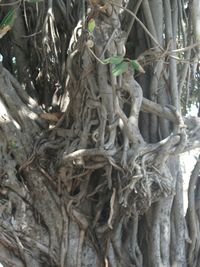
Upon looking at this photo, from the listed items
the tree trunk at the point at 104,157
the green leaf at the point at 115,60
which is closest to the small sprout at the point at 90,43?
the tree trunk at the point at 104,157

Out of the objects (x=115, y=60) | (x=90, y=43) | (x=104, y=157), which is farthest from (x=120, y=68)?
(x=104, y=157)

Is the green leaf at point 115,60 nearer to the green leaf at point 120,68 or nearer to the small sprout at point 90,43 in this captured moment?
the green leaf at point 120,68

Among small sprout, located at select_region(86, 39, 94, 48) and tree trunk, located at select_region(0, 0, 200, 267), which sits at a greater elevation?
small sprout, located at select_region(86, 39, 94, 48)

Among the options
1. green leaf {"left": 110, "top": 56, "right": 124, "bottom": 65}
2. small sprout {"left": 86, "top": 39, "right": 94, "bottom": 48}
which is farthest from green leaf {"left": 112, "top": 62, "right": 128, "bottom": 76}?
small sprout {"left": 86, "top": 39, "right": 94, "bottom": 48}

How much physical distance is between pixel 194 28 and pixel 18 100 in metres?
0.86

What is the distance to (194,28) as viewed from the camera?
7.17 feet

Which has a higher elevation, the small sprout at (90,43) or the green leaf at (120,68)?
the small sprout at (90,43)

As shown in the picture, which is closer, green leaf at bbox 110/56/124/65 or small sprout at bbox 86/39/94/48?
green leaf at bbox 110/56/124/65

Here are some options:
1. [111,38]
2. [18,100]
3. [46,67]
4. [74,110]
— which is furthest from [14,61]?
[111,38]

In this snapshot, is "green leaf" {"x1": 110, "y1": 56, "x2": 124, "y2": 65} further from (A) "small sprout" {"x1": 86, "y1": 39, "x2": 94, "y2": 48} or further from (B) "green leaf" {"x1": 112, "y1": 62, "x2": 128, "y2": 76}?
(A) "small sprout" {"x1": 86, "y1": 39, "x2": 94, "y2": 48}

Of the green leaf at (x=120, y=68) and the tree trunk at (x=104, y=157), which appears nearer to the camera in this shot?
the green leaf at (x=120, y=68)

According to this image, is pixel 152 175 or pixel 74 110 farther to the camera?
pixel 74 110

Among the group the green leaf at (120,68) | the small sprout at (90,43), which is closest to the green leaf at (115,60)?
the green leaf at (120,68)

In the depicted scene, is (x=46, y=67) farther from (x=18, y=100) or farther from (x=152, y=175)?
(x=152, y=175)
